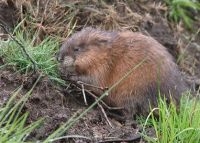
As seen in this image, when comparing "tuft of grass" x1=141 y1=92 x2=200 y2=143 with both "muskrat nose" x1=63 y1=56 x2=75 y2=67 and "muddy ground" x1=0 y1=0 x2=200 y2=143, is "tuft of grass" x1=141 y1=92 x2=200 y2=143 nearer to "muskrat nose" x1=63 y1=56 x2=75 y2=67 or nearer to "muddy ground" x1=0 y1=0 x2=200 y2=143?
"muddy ground" x1=0 y1=0 x2=200 y2=143

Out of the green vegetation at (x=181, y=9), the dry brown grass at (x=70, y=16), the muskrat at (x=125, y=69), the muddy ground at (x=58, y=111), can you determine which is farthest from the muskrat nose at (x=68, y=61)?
the green vegetation at (x=181, y=9)

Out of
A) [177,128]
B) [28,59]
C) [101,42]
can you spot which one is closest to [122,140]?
[177,128]

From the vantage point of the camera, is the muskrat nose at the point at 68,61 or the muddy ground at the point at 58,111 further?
the muskrat nose at the point at 68,61

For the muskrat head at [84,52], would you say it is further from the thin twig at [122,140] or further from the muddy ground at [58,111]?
the thin twig at [122,140]

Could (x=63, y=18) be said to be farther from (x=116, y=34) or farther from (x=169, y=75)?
(x=169, y=75)

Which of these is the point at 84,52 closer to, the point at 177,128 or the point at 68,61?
the point at 68,61

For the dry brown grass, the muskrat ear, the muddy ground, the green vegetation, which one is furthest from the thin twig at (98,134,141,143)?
the green vegetation

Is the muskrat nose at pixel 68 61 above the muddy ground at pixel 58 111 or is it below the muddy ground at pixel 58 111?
above

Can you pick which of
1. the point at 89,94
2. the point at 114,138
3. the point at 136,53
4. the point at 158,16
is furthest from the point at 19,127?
the point at 158,16
